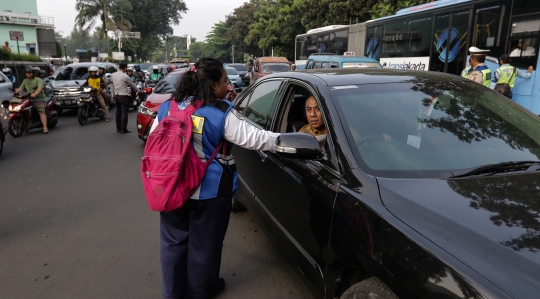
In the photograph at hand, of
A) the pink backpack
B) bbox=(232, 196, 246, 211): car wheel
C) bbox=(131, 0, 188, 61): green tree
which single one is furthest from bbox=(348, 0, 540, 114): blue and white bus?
bbox=(131, 0, 188, 61): green tree

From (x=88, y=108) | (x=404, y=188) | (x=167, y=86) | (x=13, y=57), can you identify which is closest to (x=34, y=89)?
(x=88, y=108)

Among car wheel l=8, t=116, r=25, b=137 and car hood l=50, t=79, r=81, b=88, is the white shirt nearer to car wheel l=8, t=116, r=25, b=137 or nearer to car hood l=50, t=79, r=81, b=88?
car wheel l=8, t=116, r=25, b=137

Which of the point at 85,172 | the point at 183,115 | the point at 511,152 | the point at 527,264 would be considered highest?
the point at 183,115

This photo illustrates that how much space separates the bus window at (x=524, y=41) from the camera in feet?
26.1

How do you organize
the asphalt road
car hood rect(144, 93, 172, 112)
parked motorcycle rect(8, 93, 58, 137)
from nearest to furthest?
the asphalt road
car hood rect(144, 93, 172, 112)
parked motorcycle rect(8, 93, 58, 137)

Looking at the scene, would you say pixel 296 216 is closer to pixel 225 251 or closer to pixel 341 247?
pixel 341 247

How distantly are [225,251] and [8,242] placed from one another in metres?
2.19

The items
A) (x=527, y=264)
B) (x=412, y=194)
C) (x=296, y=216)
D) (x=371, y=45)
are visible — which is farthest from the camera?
(x=371, y=45)

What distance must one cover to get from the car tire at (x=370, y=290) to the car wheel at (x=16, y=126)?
9.90 m

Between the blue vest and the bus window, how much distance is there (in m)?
8.00

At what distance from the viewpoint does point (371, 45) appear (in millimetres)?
14617

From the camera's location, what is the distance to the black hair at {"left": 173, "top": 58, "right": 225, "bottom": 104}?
2.43 m

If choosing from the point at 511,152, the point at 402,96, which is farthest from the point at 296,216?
the point at 511,152

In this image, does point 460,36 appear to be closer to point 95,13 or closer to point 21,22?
point 95,13
